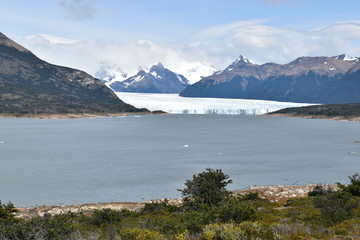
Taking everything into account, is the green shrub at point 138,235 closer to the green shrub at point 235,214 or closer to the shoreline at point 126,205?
the green shrub at point 235,214

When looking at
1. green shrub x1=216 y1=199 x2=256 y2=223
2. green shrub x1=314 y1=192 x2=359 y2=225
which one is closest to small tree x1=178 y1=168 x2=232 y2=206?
green shrub x1=314 y1=192 x2=359 y2=225

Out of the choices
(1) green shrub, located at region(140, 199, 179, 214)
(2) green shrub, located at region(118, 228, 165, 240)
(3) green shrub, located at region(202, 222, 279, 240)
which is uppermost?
(3) green shrub, located at region(202, 222, 279, 240)

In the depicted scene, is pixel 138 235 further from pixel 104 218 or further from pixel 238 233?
pixel 104 218

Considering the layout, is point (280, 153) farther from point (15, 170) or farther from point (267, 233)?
point (267, 233)

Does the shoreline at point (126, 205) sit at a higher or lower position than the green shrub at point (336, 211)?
lower

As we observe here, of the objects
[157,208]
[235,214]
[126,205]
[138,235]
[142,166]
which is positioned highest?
[138,235]

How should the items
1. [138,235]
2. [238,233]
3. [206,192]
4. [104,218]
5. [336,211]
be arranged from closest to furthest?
[238,233], [138,235], [336,211], [104,218], [206,192]

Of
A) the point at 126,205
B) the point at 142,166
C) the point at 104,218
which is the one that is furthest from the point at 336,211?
the point at 142,166

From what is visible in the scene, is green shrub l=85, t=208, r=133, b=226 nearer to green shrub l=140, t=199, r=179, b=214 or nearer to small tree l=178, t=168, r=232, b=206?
green shrub l=140, t=199, r=179, b=214

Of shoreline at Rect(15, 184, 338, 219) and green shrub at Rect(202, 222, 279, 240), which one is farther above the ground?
green shrub at Rect(202, 222, 279, 240)

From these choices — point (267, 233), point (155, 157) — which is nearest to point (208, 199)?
point (267, 233)

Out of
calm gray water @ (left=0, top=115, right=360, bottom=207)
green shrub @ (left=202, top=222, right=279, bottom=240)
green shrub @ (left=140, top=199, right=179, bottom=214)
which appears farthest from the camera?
calm gray water @ (left=0, top=115, right=360, bottom=207)

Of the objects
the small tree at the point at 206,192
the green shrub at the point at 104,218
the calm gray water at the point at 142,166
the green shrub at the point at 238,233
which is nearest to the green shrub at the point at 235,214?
the green shrub at the point at 238,233

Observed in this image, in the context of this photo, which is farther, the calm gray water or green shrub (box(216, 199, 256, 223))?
the calm gray water
